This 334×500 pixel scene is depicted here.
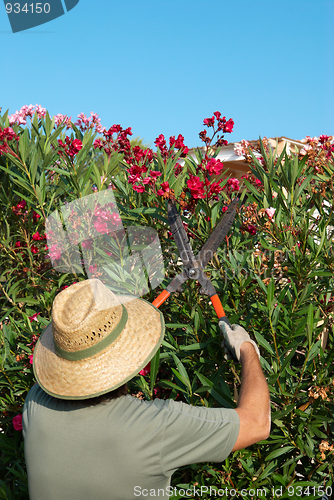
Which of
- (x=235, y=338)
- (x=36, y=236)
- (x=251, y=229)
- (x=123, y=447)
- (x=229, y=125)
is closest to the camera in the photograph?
(x=123, y=447)

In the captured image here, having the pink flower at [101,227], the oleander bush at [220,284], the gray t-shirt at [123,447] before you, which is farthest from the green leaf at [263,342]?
the pink flower at [101,227]

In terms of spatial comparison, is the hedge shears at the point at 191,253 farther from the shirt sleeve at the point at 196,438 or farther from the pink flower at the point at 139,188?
the shirt sleeve at the point at 196,438

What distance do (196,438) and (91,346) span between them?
1.43 feet

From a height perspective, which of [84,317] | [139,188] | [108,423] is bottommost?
[108,423]

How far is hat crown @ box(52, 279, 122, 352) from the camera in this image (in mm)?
1150

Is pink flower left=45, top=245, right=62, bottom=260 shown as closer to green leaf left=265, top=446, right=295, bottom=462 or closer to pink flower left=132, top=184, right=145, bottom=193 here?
pink flower left=132, top=184, right=145, bottom=193

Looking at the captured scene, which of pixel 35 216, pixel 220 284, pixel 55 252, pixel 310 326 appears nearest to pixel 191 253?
pixel 220 284

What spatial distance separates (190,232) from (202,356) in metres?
0.68

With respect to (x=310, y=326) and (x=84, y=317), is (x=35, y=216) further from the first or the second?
(x=310, y=326)

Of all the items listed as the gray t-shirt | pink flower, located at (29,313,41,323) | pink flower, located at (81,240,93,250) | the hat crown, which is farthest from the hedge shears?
pink flower, located at (29,313,41,323)

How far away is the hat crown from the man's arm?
49 centimetres

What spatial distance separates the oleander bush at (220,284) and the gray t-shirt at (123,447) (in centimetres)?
41

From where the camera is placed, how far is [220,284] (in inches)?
75.0

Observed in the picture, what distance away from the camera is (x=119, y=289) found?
2.13 m
